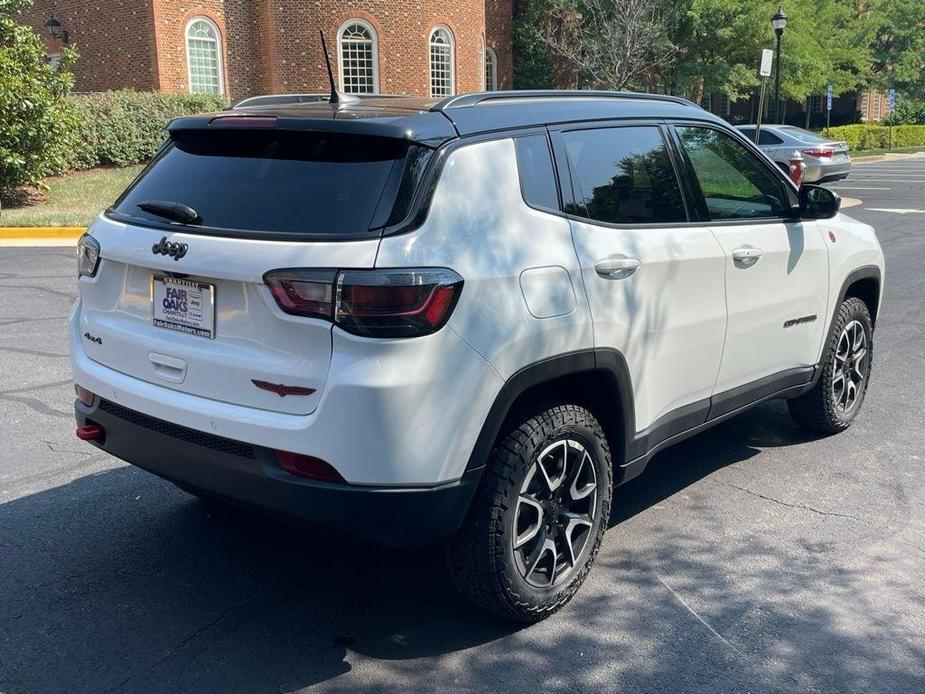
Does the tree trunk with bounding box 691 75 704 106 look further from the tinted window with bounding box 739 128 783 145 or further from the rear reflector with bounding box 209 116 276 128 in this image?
the rear reflector with bounding box 209 116 276 128

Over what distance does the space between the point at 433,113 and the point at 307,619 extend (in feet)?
6.46

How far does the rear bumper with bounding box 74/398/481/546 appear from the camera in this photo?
10.3 ft

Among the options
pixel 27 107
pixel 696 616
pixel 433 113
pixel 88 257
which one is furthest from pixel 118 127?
pixel 696 616

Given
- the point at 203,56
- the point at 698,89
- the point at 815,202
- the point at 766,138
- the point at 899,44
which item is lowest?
the point at 766,138

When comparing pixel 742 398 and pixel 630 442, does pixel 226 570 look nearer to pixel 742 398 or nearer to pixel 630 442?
pixel 630 442

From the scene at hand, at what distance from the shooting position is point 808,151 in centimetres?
2339

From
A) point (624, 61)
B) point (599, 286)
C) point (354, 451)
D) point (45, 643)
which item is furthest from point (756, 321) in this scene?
point (624, 61)

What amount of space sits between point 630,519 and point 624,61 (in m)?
29.7

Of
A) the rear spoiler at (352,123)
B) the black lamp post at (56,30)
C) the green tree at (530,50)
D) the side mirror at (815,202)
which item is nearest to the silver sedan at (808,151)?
the green tree at (530,50)

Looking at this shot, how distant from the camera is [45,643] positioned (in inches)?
137

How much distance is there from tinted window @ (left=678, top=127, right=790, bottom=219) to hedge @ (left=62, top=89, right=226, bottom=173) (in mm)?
18075

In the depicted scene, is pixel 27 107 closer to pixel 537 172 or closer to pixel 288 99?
pixel 288 99

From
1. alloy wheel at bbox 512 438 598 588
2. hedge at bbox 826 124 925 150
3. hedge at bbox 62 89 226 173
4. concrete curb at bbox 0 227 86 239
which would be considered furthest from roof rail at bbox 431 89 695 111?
hedge at bbox 826 124 925 150

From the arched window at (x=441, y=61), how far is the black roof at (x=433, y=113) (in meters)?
27.4
